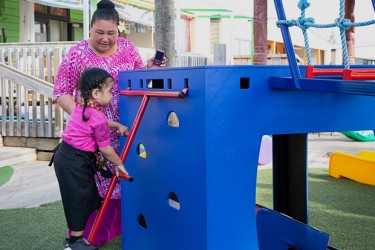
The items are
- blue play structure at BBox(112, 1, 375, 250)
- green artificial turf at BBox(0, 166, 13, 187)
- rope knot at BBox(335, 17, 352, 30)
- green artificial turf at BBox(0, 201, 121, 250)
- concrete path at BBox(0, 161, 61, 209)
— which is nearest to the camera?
rope knot at BBox(335, 17, 352, 30)

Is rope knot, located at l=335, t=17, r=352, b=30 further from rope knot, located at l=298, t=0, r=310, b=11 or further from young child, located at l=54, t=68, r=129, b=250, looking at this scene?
young child, located at l=54, t=68, r=129, b=250

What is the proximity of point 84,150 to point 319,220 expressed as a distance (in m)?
2.08

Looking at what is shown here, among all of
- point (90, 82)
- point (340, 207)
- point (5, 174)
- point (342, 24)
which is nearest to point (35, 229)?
point (90, 82)

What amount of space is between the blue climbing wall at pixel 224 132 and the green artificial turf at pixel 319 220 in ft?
4.08

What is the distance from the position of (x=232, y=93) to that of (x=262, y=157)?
4.41 meters

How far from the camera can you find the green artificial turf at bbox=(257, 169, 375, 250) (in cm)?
324

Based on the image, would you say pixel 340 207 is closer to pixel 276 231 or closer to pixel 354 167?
pixel 354 167

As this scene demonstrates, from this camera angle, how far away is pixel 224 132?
1.86 metres

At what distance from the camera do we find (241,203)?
1923 mm

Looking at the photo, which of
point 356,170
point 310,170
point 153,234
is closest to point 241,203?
point 153,234

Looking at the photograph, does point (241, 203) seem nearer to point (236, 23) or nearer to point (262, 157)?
point (262, 157)

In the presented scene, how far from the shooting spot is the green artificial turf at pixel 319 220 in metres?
3.20

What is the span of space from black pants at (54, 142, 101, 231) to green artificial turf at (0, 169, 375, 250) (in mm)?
790

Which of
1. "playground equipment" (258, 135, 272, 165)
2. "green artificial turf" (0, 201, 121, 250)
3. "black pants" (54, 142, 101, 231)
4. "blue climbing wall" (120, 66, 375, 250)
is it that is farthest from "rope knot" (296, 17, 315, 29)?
"playground equipment" (258, 135, 272, 165)
